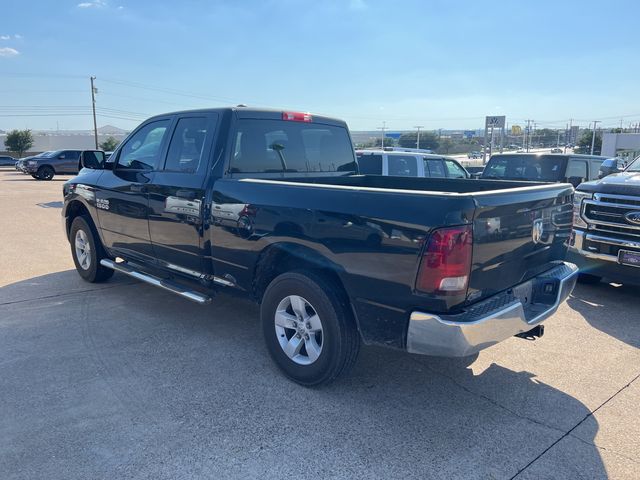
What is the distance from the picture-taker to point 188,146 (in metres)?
4.54

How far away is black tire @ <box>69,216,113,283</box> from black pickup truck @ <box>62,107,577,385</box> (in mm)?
556

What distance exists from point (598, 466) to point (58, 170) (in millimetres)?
29886

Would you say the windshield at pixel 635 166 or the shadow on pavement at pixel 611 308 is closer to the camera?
the shadow on pavement at pixel 611 308

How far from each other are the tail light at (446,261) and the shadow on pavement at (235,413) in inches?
38.4

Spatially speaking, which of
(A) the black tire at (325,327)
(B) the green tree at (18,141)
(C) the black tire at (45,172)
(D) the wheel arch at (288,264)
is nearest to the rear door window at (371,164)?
(D) the wheel arch at (288,264)

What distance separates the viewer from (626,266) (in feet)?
18.0

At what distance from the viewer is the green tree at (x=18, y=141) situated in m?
58.3

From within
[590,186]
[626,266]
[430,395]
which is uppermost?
[590,186]

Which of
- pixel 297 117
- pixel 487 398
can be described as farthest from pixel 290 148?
pixel 487 398

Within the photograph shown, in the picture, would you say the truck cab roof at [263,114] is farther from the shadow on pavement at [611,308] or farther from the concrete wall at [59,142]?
the concrete wall at [59,142]

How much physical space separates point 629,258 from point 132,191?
213 inches

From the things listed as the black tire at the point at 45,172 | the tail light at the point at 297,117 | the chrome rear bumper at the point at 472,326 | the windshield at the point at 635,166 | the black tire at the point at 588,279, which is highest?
the tail light at the point at 297,117

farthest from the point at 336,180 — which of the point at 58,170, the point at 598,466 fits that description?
the point at 58,170

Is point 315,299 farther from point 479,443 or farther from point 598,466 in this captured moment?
point 598,466
